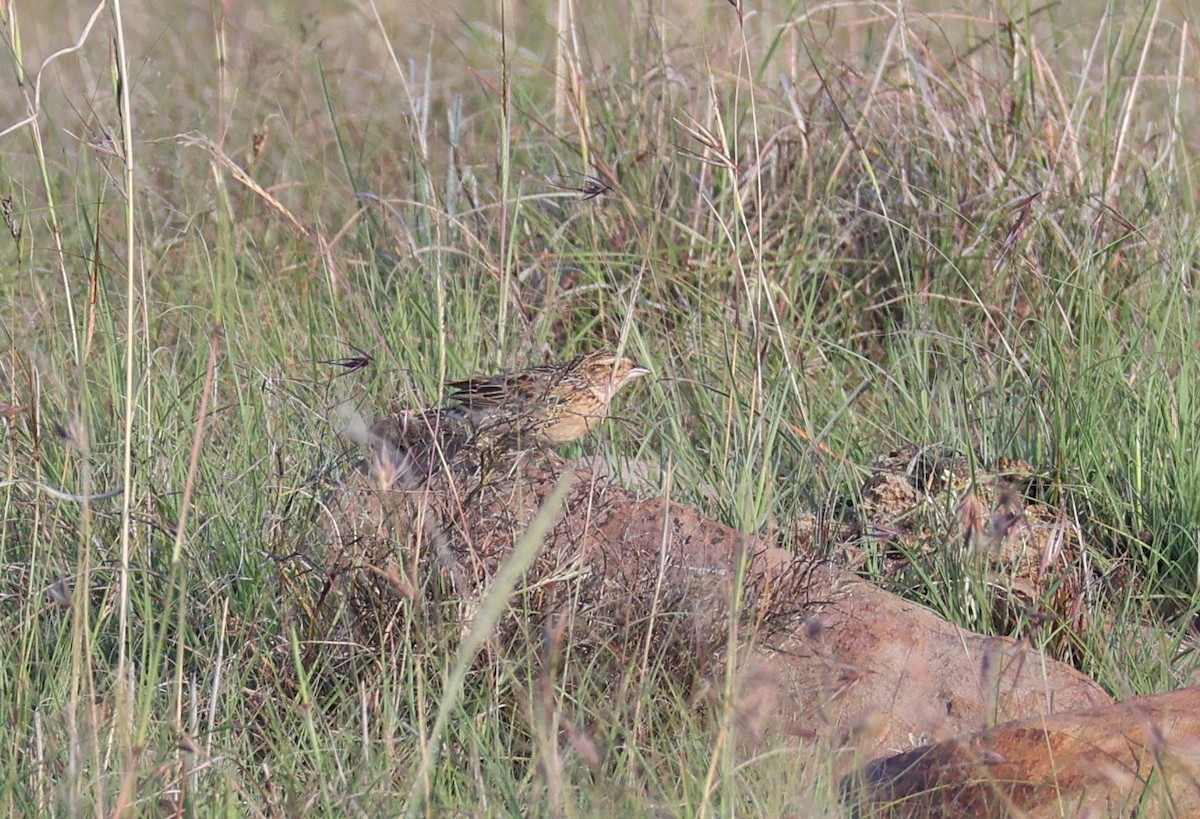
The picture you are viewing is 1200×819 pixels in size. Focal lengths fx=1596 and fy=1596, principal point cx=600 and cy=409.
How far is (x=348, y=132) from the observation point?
23.7 ft

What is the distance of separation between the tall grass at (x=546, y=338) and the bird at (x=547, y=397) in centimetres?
15

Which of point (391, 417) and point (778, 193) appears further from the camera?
point (778, 193)

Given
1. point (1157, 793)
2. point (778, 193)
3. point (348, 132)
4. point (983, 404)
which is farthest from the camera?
point (348, 132)

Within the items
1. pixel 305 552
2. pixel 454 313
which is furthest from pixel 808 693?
pixel 454 313

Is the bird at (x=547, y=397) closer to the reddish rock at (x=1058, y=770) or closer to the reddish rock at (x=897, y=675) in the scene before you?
the reddish rock at (x=897, y=675)

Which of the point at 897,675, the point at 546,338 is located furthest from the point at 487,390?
the point at 897,675

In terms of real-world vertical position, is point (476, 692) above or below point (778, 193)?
below

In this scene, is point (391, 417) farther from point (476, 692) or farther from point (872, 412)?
point (872, 412)

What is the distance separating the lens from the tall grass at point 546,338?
3008mm

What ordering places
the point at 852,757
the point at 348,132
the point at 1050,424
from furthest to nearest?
the point at 348,132
the point at 1050,424
the point at 852,757

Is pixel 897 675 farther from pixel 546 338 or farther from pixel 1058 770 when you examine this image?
pixel 546 338

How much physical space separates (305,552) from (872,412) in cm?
217

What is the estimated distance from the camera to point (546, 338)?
5727 mm

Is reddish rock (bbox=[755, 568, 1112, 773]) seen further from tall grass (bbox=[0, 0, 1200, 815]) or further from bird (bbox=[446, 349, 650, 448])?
bird (bbox=[446, 349, 650, 448])
